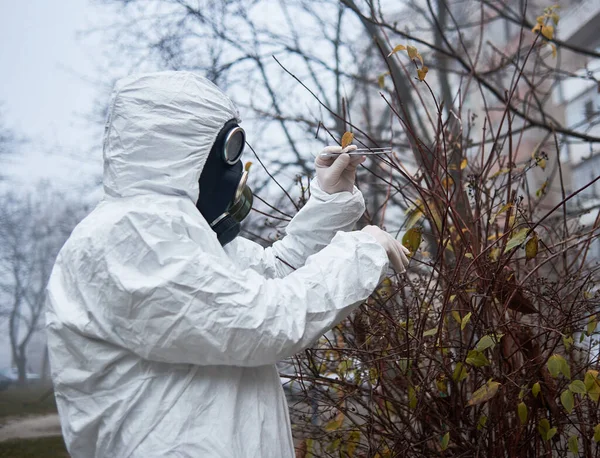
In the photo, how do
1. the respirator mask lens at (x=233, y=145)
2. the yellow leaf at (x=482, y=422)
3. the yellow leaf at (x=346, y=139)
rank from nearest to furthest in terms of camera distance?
the respirator mask lens at (x=233, y=145) < the yellow leaf at (x=346, y=139) < the yellow leaf at (x=482, y=422)

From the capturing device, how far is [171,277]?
138 cm

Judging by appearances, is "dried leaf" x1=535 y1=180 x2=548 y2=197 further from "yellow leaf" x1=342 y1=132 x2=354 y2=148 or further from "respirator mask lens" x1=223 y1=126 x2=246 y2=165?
"respirator mask lens" x1=223 y1=126 x2=246 y2=165

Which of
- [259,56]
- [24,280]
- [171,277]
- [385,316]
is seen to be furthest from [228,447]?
[259,56]

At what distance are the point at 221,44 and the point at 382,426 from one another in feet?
15.0

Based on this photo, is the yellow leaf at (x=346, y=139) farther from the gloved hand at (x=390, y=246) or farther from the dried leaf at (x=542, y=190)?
the dried leaf at (x=542, y=190)

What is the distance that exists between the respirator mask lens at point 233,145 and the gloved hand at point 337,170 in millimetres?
255

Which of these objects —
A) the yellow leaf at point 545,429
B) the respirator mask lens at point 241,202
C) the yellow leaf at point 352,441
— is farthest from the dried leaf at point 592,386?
the respirator mask lens at point 241,202

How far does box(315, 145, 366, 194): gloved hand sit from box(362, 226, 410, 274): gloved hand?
0.27 m

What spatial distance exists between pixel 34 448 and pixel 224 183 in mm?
3260

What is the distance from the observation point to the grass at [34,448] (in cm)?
404

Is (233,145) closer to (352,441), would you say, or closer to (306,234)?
(306,234)

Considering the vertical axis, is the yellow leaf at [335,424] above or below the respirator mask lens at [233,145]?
below

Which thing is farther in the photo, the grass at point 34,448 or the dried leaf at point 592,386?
the grass at point 34,448

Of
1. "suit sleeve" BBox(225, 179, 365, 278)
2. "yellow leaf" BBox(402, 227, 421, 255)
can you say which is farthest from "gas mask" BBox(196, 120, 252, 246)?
"yellow leaf" BBox(402, 227, 421, 255)
